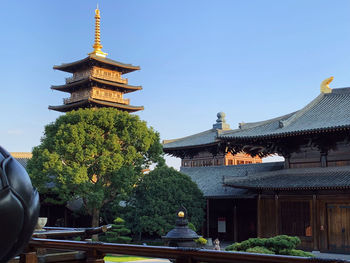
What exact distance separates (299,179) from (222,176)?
541 cm

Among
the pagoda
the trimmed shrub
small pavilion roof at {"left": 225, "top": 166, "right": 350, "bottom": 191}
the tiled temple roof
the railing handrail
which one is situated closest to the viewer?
the railing handrail

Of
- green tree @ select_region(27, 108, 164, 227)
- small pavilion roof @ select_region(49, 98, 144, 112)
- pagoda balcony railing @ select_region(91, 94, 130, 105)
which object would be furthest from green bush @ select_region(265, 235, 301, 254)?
pagoda balcony railing @ select_region(91, 94, 130, 105)

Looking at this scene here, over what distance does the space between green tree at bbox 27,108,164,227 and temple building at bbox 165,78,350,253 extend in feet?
16.0

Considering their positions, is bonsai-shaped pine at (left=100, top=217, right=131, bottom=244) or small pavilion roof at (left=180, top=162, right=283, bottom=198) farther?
small pavilion roof at (left=180, top=162, right=283, bottom=198)

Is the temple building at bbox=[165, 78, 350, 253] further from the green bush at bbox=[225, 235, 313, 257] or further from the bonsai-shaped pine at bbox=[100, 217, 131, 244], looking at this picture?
the green bush at bbox=[225, 235, 313, 257]

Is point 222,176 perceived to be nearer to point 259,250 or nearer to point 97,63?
point 259,250

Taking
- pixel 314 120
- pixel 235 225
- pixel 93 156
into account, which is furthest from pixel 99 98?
pixel 314 120

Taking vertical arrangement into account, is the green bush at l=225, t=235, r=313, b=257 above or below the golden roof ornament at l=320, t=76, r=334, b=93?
below

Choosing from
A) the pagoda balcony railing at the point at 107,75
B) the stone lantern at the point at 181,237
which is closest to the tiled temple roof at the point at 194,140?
the pagoda balcony railing at the point at 107,75

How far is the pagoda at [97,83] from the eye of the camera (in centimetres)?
4031

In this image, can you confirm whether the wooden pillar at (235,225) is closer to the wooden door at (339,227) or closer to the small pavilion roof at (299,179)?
the small pavilion roof at (299,179)

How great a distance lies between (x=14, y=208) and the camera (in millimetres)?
1990

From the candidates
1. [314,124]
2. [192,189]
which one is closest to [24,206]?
[314,124]

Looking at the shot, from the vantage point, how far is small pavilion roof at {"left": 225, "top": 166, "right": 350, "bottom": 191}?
19.5 m
